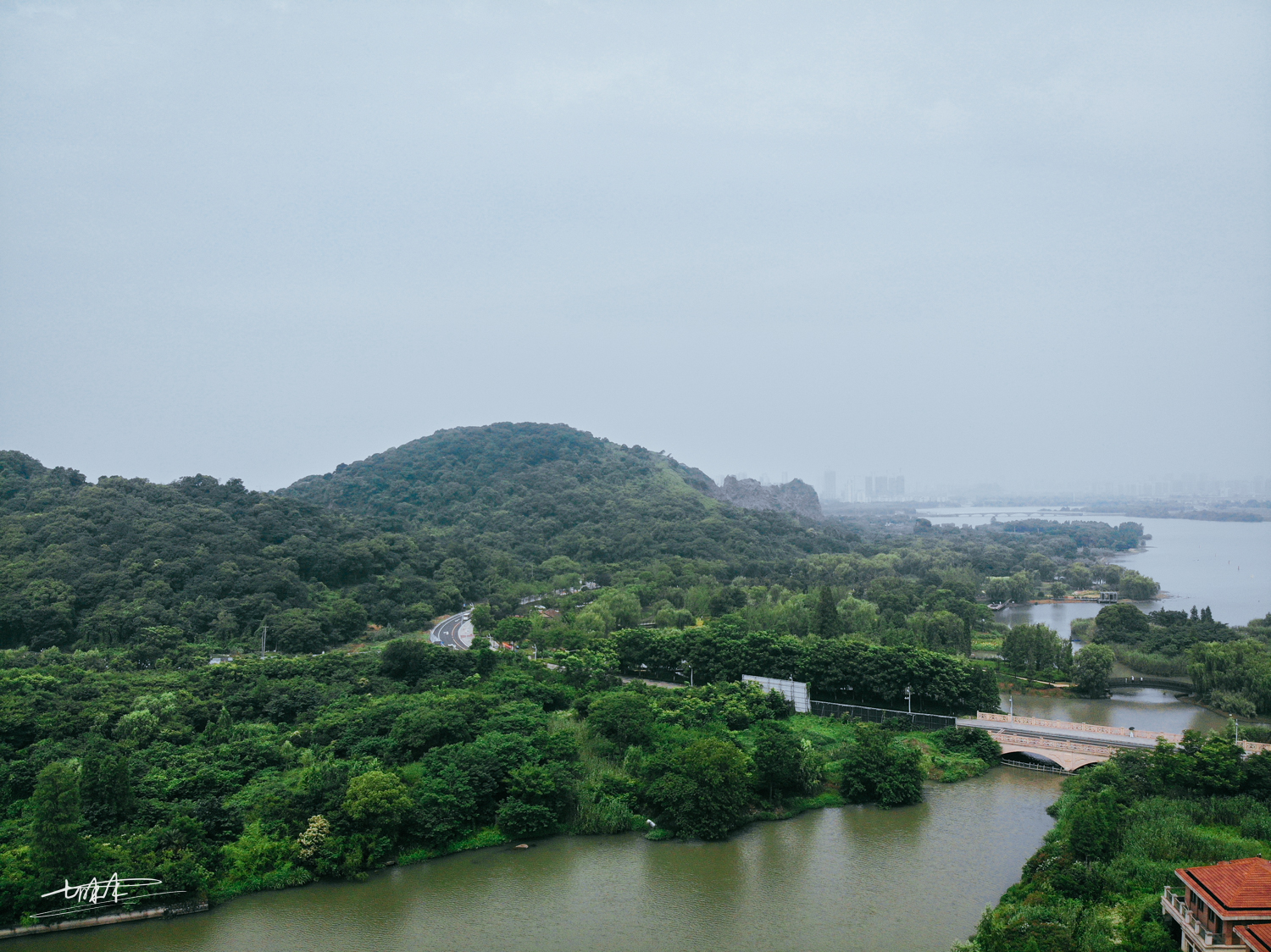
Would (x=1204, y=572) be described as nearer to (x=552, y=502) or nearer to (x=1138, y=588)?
(x=1138, y=588)

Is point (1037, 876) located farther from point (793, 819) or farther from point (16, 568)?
point (16, 568)

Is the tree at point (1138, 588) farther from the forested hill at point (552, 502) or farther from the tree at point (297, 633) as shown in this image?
the tree at point (297, 633)

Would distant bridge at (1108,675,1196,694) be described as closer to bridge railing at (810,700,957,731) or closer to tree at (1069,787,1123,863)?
bridge railing at (810,700,957,731)

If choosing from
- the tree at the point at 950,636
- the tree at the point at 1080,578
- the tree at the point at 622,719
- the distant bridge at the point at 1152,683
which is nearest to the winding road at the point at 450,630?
the tree at the point at 622,719

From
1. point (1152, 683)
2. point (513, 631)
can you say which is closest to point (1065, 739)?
point (1152, 683)

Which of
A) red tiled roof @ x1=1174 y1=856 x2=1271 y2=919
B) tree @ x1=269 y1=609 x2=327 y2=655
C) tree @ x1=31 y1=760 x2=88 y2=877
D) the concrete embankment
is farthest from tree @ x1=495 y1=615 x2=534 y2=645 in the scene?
red tiled roof @ x1=1174 y1=856 x2=1271 y2=919
